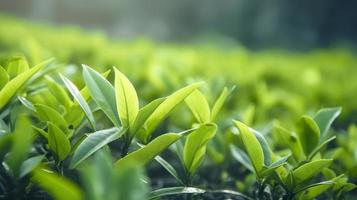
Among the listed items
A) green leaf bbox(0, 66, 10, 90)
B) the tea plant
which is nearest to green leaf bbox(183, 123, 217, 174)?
the tea plant

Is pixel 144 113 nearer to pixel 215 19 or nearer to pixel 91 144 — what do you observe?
pixel 91 144

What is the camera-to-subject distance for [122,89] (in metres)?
1.12

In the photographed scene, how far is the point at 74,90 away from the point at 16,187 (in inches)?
9.7

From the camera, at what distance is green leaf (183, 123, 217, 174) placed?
1136 millimetres

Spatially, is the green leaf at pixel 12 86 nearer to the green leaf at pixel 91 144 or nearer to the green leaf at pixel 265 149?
the green leaf at pixel 91 144

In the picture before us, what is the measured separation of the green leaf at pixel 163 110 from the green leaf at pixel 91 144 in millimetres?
113

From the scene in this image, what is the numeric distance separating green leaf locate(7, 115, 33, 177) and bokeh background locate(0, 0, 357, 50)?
15208 millimetres

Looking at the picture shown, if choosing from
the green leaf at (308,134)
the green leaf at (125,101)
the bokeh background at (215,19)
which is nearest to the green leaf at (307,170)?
the green leaf at (308,134)

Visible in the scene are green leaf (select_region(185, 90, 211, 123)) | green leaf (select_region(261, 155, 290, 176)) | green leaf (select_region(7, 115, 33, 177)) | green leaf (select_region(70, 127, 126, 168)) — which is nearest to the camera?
green leaf (select_region(7, 115, 33, 177))

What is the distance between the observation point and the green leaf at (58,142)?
104 centimetres

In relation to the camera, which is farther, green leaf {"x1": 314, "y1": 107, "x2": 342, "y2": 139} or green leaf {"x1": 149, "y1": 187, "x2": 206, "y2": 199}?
green leaf {"x1": 314, "y1": 107, "x2": 342, "y2": 139}

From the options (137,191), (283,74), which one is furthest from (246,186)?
(283,74)

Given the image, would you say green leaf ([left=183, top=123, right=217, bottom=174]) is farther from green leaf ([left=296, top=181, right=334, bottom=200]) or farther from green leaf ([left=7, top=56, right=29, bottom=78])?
green leaf ([left=7, top=56, right=29, bottom=78])

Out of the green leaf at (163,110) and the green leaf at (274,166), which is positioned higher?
the green leaf at (163,110)
